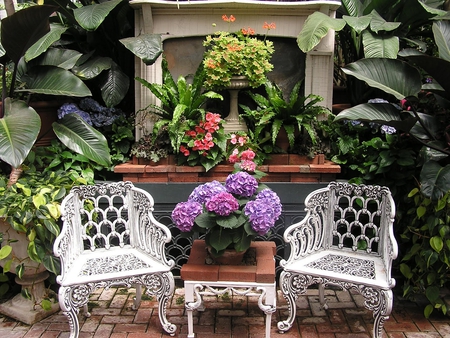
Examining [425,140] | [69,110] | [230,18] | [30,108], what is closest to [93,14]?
[69,110]

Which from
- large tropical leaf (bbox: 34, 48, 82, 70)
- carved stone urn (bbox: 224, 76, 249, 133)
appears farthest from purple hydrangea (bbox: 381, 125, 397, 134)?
large tropical leaf (bbox: 34, 48, 82, 70)

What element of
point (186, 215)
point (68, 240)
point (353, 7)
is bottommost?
point (68, 240)

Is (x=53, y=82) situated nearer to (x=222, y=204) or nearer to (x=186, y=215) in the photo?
(x=186, y=215)

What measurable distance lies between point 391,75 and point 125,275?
2.03m

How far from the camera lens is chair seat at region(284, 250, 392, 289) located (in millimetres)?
2799

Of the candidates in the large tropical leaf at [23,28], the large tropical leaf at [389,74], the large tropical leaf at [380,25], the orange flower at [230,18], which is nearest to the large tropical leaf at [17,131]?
the large tropical leaf at [23,28]

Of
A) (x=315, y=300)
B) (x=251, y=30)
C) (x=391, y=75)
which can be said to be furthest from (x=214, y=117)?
(x=315, y=300)

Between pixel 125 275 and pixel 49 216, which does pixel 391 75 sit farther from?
pixel 49 216

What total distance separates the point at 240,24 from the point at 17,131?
1872 mm

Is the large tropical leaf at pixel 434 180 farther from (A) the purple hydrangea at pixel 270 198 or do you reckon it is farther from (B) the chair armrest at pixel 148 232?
(B) the chair armrest at pixel 148 232

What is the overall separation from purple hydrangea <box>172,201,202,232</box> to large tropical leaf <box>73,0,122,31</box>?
1618mm

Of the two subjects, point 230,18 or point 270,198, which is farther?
point 230,18

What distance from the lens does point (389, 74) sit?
311 cm

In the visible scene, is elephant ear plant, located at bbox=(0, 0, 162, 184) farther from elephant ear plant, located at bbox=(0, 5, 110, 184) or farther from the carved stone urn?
the carved stone urn
